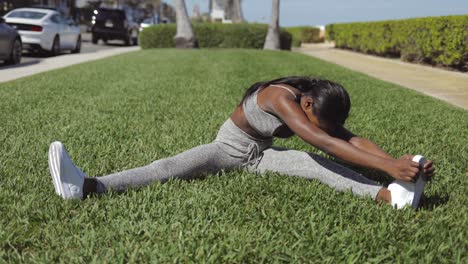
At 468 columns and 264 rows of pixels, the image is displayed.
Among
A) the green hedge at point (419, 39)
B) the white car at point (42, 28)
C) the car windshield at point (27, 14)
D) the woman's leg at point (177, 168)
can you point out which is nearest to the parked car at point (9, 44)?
the white car at point (42, 28)

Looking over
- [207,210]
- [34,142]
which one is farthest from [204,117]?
[207,210]

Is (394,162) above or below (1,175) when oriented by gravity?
Result: above

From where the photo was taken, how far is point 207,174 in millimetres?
3715

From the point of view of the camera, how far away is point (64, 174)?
310 centimetres

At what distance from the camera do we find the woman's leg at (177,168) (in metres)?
3.33

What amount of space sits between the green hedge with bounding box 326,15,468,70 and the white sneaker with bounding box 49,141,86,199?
12.2 metres

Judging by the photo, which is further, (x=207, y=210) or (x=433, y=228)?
(x=207, y=210)

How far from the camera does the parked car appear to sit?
12.5m

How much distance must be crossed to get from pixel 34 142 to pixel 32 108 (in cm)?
216

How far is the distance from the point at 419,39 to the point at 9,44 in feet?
37.4

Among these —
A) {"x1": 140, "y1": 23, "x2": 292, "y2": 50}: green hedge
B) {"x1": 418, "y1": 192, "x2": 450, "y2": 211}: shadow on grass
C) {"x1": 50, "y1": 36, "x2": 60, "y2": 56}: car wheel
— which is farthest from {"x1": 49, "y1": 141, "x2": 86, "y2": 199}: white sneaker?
{"x1": 140, "y1": 23, "x2": 292, "y2": 50}: green hedge

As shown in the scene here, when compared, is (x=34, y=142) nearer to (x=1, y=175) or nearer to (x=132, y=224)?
(x=1, y=175)

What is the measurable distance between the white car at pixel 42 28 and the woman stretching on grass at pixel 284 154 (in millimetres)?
14170

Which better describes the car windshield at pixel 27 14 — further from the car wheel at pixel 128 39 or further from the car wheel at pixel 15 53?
the car wheel at pixel 128 39
